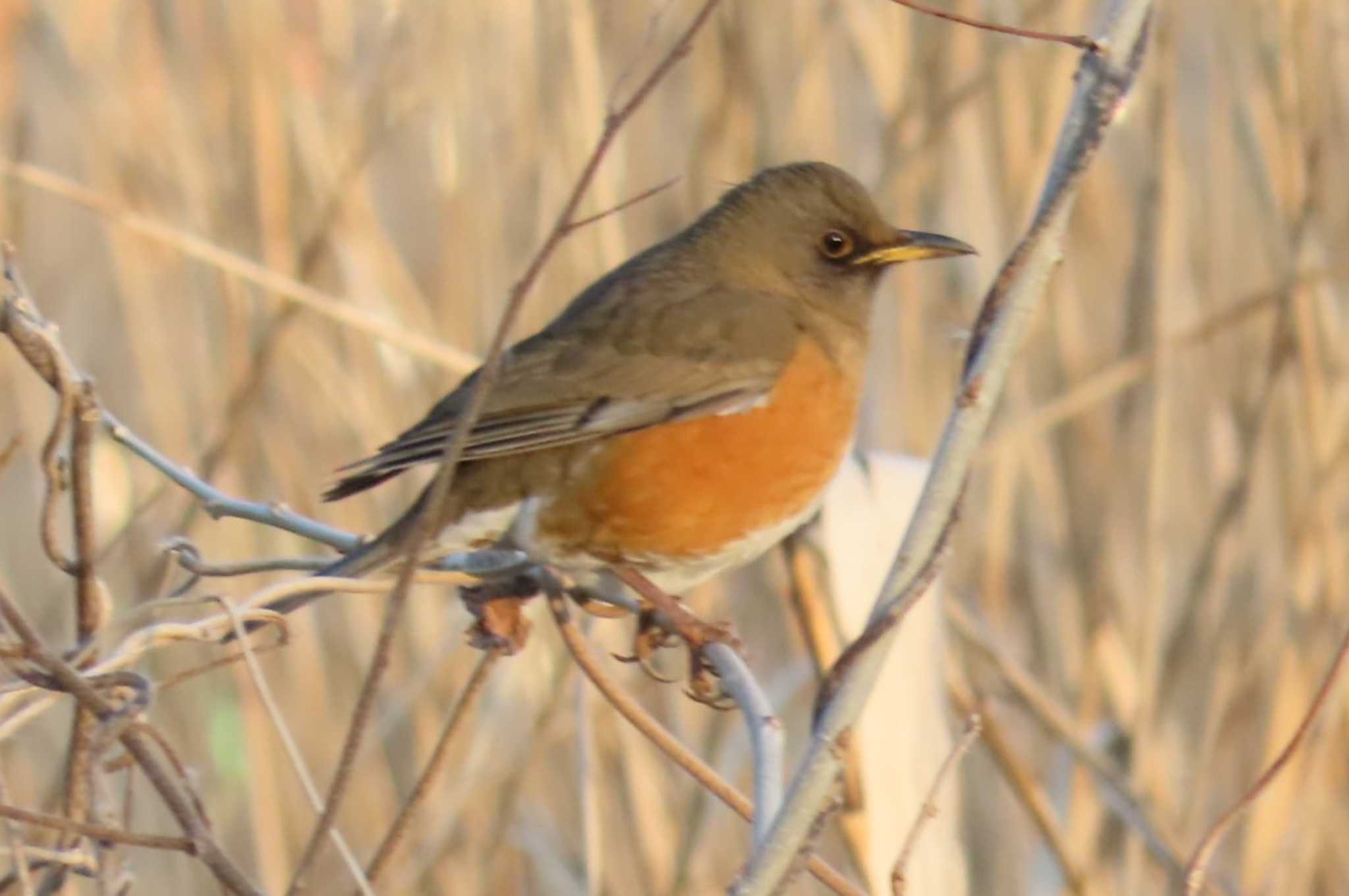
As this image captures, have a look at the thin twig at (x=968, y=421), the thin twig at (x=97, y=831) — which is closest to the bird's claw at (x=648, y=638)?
the thin twig at (x=968, y=421)

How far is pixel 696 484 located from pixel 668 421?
0.11 m

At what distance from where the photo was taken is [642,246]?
313cm

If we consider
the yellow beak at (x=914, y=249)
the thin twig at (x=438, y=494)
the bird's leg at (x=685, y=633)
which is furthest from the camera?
the yellow beak at (x=914, y=249)

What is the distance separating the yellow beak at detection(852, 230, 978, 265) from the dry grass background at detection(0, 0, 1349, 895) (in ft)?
0.97

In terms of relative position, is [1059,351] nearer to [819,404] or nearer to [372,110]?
[819,404]

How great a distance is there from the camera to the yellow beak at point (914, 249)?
7.72ft

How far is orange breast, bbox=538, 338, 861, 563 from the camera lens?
7.29 feet

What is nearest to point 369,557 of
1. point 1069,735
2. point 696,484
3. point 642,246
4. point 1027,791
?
point 696,484

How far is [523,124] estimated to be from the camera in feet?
9.50

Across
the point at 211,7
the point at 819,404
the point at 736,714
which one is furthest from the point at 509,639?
the point at 211,7

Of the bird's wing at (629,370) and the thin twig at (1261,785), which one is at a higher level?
the bird's wing at (629,370)

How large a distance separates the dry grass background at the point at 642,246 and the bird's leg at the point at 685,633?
1.64ft

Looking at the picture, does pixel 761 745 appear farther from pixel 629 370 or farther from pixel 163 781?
pixel 629 370

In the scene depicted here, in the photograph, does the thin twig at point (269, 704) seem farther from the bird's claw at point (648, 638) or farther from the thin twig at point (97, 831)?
the bird's claw at point (648, 638)
